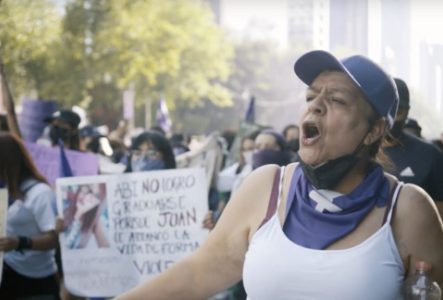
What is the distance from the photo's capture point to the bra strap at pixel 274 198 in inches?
118

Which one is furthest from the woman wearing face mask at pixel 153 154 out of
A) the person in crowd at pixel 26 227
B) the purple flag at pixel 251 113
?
the purple flag at pixel 251 113

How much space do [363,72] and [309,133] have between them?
0.77 ft

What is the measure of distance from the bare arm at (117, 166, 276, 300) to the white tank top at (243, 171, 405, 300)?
161mm

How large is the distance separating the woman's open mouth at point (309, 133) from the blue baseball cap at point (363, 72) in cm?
17

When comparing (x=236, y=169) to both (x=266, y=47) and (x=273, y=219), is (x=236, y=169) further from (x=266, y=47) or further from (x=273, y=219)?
(x=266, y=47)

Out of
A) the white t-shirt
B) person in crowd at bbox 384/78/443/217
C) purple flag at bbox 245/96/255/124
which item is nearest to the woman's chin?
person in crowd at bbox 384/78/443/217

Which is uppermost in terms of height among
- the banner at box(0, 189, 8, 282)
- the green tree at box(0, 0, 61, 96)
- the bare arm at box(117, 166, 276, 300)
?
the bare arm at box(117, 166, 276, 300)

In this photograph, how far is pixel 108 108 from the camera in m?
62.7

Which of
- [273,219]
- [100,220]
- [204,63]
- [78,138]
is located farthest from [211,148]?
[204,63]

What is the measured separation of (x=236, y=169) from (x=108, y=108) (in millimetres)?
53693

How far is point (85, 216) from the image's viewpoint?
24.6 feet

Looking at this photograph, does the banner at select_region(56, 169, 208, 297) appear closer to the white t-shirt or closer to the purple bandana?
the white t-shirt

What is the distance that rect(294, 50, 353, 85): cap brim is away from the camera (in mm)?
2947

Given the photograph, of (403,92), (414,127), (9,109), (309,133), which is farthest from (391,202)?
(9,109)
